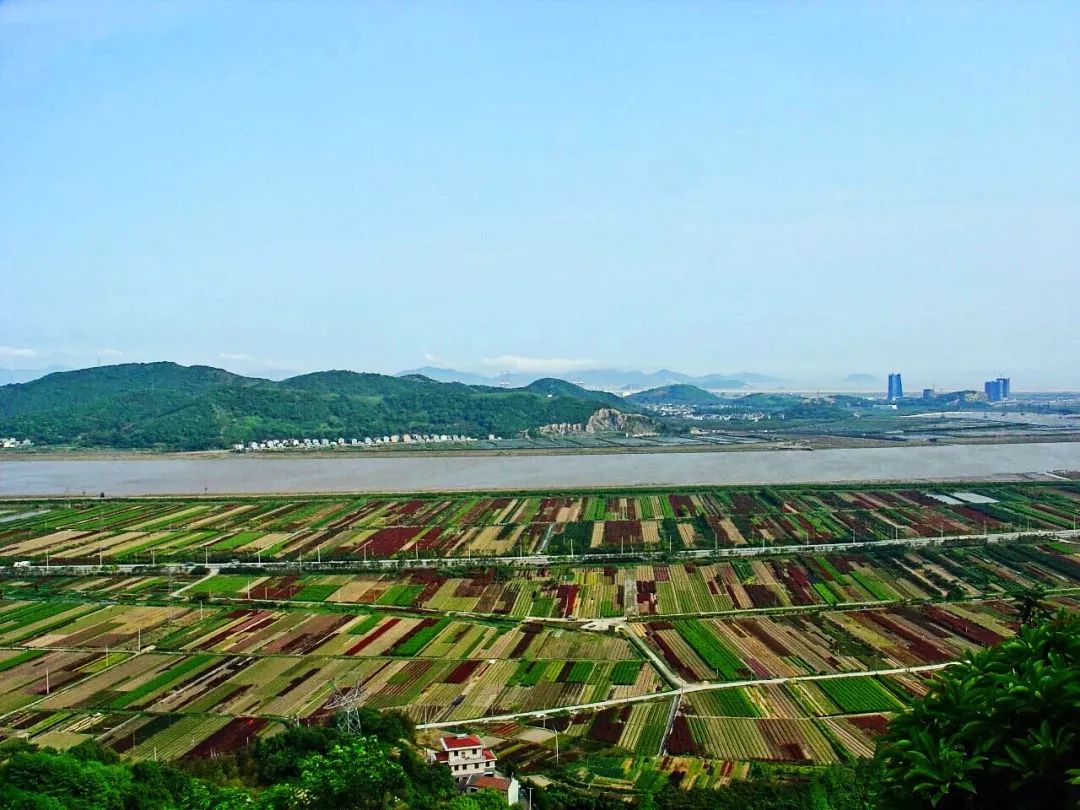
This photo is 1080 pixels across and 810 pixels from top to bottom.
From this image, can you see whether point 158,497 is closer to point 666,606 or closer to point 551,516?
point 551,516

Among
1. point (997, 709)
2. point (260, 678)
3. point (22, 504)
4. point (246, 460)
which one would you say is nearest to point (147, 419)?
point (246, 460)

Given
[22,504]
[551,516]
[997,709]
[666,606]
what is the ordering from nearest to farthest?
[997,709], [666,606], [551,516], [22,504]

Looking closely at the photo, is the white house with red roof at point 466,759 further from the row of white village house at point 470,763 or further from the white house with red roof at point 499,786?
the white house with red roof at point 499,786

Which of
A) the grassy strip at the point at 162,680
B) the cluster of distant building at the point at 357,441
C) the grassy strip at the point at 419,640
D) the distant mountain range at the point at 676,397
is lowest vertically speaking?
the grassy strip at the point at 162,680

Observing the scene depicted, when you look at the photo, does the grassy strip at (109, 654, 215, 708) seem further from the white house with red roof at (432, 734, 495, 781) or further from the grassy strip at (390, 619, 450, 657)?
the white house with red roof at (432, 734, 495, 781)

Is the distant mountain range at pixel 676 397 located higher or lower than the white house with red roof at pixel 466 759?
higher

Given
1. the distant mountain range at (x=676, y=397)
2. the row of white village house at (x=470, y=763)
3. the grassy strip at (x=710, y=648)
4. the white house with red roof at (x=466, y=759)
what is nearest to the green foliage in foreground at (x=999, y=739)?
the row of white village house at (x=470, y=763)
